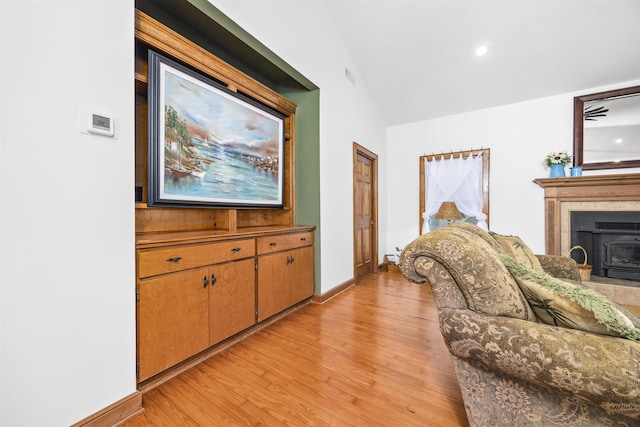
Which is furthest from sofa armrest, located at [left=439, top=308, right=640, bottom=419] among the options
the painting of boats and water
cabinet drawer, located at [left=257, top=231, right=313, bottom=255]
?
the painting of boats and water

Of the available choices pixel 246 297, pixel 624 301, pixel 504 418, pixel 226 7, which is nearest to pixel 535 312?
pixel 504 418

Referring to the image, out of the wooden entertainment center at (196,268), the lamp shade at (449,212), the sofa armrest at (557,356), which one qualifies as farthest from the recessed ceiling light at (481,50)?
the sofa armrest at (557,356)

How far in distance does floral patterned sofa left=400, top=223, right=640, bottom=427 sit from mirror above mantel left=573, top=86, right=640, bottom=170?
354 cm

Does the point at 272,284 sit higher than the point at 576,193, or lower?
lower

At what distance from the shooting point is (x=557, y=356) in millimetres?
884

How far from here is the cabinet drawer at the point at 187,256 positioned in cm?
153

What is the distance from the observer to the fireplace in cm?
339

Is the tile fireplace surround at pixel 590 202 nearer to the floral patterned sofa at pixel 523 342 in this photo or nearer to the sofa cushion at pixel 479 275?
the floral patterned sofa at pixel 523 342

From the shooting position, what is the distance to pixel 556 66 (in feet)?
11.3

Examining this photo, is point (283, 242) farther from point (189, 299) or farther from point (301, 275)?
point (189, 299)

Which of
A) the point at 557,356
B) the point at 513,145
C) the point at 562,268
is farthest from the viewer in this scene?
the point at 513,145

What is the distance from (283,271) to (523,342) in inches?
80.2
